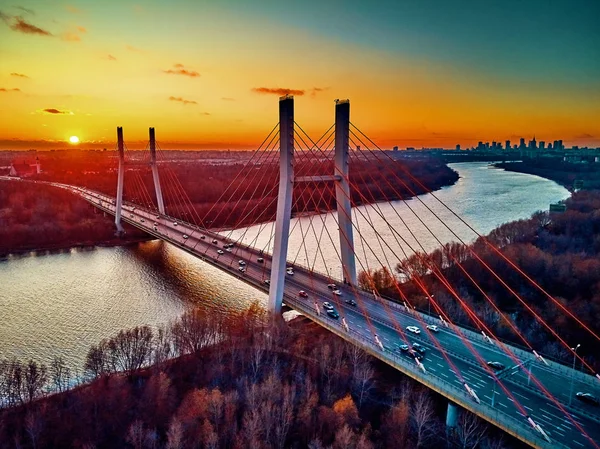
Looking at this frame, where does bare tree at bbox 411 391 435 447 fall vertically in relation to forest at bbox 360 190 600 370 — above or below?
below

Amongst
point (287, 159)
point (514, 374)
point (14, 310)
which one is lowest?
point (14, 310)

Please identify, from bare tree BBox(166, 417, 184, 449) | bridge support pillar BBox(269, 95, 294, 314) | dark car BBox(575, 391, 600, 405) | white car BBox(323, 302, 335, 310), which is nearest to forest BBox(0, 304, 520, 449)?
bare tree BBox(166, 417, 184, 449)

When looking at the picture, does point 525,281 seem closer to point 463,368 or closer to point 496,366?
point 496,366

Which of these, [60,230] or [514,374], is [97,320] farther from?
[60,230]

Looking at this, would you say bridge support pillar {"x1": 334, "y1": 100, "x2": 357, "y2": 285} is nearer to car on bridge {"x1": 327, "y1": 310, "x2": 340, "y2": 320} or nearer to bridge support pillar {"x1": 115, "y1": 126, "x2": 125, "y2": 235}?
car on bridge {"x1": 327, "y1": 310, "x2": 340, "y2": 320}

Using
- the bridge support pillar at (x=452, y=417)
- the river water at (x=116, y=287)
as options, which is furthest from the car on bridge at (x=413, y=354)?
the river water at (x=116, y=287)

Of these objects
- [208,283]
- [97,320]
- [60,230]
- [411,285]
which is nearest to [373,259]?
[411,285]

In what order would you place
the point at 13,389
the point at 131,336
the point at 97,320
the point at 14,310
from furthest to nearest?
the point at 14,310, the point at 97,320, the point at 131,336, the point at 13,389
